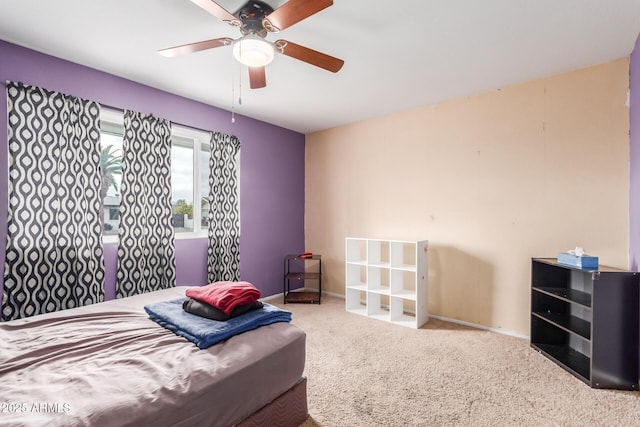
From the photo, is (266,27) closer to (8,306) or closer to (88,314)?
(88,314)

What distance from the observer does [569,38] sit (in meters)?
2.24

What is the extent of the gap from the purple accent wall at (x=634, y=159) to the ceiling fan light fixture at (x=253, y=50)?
2.62 meters

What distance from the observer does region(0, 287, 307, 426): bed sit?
3.52ft

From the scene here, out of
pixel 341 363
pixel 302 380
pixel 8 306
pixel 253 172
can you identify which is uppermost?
pixel 253 172

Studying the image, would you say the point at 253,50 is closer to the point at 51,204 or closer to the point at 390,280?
the point at 51,204

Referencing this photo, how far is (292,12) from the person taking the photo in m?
1.58

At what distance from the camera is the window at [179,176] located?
292cm

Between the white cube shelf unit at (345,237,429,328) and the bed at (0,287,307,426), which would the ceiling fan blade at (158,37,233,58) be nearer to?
the bed at (0,287,307,426)

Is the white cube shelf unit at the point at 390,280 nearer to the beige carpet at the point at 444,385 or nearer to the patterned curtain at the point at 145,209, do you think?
the beige carpet at the point at 444,385

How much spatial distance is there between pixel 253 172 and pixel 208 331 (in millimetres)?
2806

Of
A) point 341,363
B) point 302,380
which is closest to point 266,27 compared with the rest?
point 302,380

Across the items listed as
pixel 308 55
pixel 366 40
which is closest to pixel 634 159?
pixel 366 40

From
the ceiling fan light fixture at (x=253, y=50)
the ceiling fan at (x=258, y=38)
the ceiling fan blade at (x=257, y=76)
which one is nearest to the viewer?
the ceiling fan at (x=258, y=38)

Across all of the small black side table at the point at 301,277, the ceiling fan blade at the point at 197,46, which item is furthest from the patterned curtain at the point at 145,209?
the small black side table at the point at 301,277
